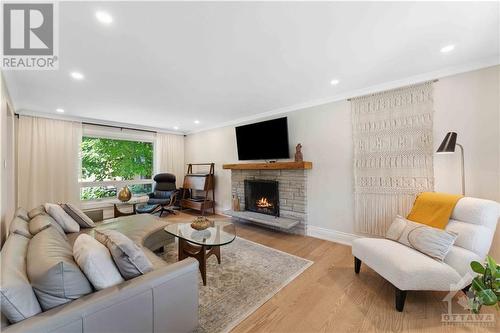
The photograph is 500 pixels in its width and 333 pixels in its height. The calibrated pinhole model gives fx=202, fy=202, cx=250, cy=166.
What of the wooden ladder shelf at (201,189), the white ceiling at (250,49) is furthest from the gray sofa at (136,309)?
the wooden ladder shelf at (201,189)

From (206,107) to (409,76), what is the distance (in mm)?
3195

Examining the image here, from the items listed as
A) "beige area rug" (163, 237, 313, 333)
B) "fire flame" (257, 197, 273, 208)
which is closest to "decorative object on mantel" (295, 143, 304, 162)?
"fire flame" (257, 197, 273, 208)

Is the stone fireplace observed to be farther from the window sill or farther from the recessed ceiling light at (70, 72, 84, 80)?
the recessed ceiling light at (70, 72, 84, 80)

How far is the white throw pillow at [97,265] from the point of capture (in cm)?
117

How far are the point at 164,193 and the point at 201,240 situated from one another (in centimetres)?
363

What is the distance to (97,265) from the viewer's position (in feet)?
3.92

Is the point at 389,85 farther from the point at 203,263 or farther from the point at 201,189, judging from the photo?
the point at 201,189

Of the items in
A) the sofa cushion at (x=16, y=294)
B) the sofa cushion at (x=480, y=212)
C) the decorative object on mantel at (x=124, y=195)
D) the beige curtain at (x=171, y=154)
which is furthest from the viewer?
the beige curtain at (x=171, y=154)

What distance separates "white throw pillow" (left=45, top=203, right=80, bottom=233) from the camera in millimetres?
2400

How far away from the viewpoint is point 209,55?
83.0 inches

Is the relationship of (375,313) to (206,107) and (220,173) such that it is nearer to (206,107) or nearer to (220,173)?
(206,107)

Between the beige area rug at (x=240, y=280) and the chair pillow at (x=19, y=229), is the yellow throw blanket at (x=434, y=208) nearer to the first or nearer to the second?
the beige area rug at (x=240, y=280)

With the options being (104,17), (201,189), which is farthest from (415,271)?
(201,189)

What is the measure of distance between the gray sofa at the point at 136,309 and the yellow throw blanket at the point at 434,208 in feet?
8.09
